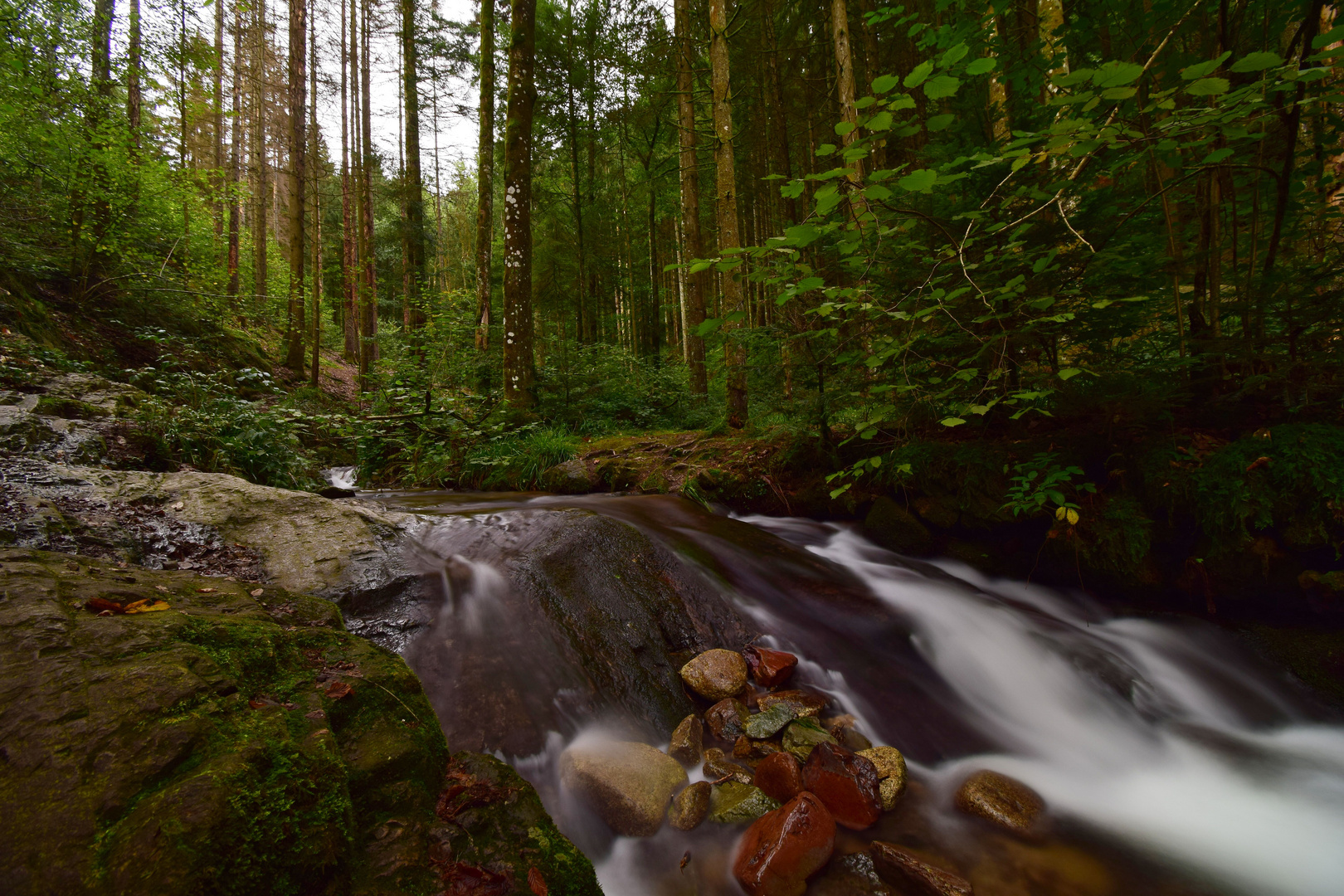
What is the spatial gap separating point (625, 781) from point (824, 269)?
2.96 m

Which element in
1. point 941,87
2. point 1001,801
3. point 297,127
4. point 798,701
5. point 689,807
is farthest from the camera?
point 297,127

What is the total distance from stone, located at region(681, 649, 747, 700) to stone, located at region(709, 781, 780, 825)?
617 millimetres

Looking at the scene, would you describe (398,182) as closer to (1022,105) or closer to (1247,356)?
(1022,105)

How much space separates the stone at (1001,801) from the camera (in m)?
2.65

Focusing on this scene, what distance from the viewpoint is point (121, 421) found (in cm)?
483

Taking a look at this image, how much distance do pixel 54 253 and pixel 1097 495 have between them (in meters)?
14.0

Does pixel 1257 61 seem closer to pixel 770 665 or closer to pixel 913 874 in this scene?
pixel 913 874

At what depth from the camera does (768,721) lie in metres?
3.07

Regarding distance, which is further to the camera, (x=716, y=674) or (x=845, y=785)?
(x=716, y=674)

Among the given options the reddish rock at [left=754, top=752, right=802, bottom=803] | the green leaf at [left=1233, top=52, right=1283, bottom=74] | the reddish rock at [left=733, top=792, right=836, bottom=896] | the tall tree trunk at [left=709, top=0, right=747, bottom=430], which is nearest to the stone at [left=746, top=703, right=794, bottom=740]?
the reddish rock at [left=754, top=752, right=802, bottom=803]

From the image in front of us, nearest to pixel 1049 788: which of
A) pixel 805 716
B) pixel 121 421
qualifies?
pixel 805 716

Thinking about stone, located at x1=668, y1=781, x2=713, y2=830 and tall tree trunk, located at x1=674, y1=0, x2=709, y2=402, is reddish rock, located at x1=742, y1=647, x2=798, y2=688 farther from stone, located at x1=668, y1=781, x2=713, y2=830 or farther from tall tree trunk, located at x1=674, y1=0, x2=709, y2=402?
tall tree trunk, located at x1=674, y1=0, x2=709, y2=402

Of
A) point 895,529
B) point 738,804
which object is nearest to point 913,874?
point 738,804

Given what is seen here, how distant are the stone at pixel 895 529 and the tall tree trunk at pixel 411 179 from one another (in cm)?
1248
